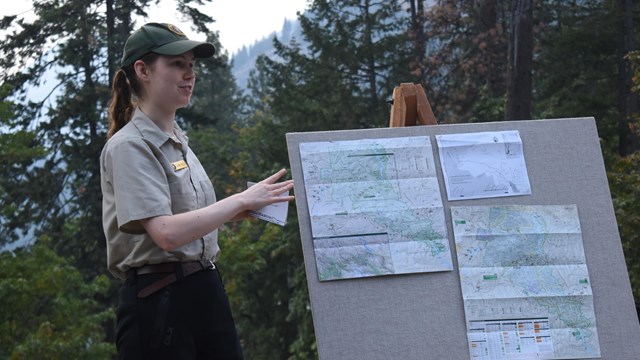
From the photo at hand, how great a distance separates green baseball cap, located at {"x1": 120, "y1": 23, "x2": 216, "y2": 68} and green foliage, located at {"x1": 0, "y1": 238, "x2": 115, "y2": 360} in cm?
997

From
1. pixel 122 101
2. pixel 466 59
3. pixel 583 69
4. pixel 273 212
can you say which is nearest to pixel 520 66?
pixel 273 212

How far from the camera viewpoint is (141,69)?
9.45ft

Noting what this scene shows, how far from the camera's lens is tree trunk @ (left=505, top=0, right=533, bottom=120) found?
10172mm

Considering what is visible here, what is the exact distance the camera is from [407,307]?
335cm

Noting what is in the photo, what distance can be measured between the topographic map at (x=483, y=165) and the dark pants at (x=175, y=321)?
1.09 meters

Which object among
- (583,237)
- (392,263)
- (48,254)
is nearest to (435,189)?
(392,263)

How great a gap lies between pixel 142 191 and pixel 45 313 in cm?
1260

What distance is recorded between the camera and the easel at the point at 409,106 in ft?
12.7

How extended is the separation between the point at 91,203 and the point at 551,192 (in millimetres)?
18149

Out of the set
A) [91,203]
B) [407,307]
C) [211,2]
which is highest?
[211,2]

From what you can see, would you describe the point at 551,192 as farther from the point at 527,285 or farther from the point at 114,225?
the point at 114,225

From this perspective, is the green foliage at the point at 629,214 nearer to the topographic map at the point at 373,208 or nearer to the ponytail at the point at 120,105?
the topographic map at the point at 373,208

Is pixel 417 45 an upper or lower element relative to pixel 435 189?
upper

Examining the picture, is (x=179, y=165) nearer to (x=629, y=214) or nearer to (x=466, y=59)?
(x=629, y=214)
